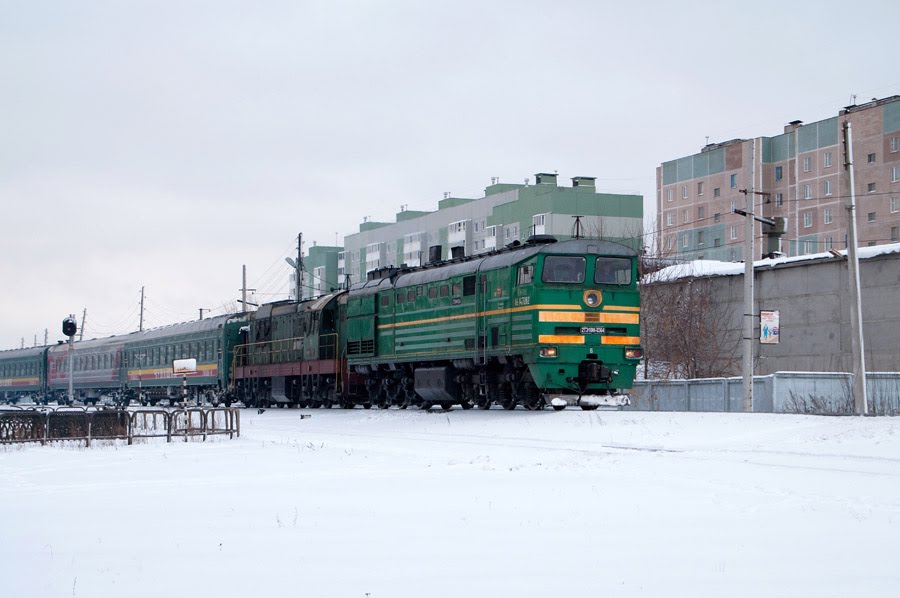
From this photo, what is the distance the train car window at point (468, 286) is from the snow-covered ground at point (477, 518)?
9.78 meters

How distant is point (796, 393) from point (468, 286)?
31.2 feet

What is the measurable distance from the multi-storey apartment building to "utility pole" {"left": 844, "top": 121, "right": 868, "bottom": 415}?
57.8 m

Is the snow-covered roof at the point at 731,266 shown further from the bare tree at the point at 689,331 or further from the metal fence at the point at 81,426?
the metal fence at the point at 81,426

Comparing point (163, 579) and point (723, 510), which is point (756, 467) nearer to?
point (723, 510)

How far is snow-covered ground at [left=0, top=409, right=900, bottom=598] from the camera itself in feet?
29.2

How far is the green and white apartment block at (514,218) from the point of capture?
111062mm

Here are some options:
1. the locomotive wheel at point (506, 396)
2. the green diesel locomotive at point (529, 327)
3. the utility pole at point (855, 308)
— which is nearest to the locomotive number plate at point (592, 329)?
the green diesel locomotive at point (529, 327)

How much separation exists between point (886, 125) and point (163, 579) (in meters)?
95.1

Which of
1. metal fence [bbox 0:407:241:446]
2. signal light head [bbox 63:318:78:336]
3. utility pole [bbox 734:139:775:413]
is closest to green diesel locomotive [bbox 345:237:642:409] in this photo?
utility pole [bbox 734:139:775:413]

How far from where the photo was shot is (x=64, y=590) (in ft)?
28.8

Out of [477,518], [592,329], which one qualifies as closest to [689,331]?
[592,329]

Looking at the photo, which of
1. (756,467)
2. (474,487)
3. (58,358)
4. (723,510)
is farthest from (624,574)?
(58,358)

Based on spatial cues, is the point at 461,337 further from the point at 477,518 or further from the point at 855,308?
the point at 477,518

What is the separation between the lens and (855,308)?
2606 centimetres
